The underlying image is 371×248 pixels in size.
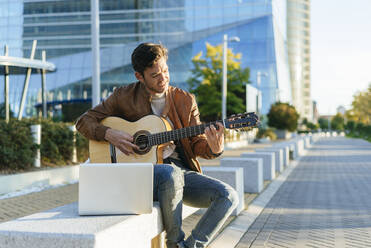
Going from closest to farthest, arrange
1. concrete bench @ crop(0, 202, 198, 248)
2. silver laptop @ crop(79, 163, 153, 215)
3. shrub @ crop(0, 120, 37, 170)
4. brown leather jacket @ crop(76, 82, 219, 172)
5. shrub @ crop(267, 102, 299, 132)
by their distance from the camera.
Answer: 1. concrete bench @ crop(0, 202, 198, 248)
2. silver laptop @ crop(79, 163, 153, 215)
3. brown leather jacket @ crop(76, 82, 219, 172)
4. shrub @ crop(0, 120, 37, 170)
5. shrub @ crop(267, 102, 299, 132)

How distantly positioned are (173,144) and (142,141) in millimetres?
254

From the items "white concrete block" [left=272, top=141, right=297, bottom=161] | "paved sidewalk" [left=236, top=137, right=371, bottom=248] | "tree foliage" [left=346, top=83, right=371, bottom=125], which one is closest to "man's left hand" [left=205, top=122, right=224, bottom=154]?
"paved sidewalk" [left=236, top=137, right=371, bottom=248]

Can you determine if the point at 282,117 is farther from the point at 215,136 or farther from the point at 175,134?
the point at 215,136

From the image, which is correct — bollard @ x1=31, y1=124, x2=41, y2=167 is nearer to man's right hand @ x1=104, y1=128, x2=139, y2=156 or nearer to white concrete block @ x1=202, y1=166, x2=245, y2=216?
white concrete block @ x1=202, y1=166, x2=245, y2=216

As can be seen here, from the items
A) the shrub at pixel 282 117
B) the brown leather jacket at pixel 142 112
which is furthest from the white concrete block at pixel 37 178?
the shrub at pixel 282 117

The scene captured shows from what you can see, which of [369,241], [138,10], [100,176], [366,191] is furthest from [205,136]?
[138,10]

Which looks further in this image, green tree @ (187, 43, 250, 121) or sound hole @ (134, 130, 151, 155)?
green tree @ (187, 43, 250, 121)

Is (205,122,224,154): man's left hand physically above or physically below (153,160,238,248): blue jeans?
above

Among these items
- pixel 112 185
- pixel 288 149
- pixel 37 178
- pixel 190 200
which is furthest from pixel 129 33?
pixel 112 185

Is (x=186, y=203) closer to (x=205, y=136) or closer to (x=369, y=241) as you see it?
(x=205, y=136)

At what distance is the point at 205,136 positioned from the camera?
3.50 metres

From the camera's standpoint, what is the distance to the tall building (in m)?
115

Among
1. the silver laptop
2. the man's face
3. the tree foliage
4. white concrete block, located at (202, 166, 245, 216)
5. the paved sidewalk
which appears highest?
the tree foliage

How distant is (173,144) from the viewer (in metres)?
3.60
